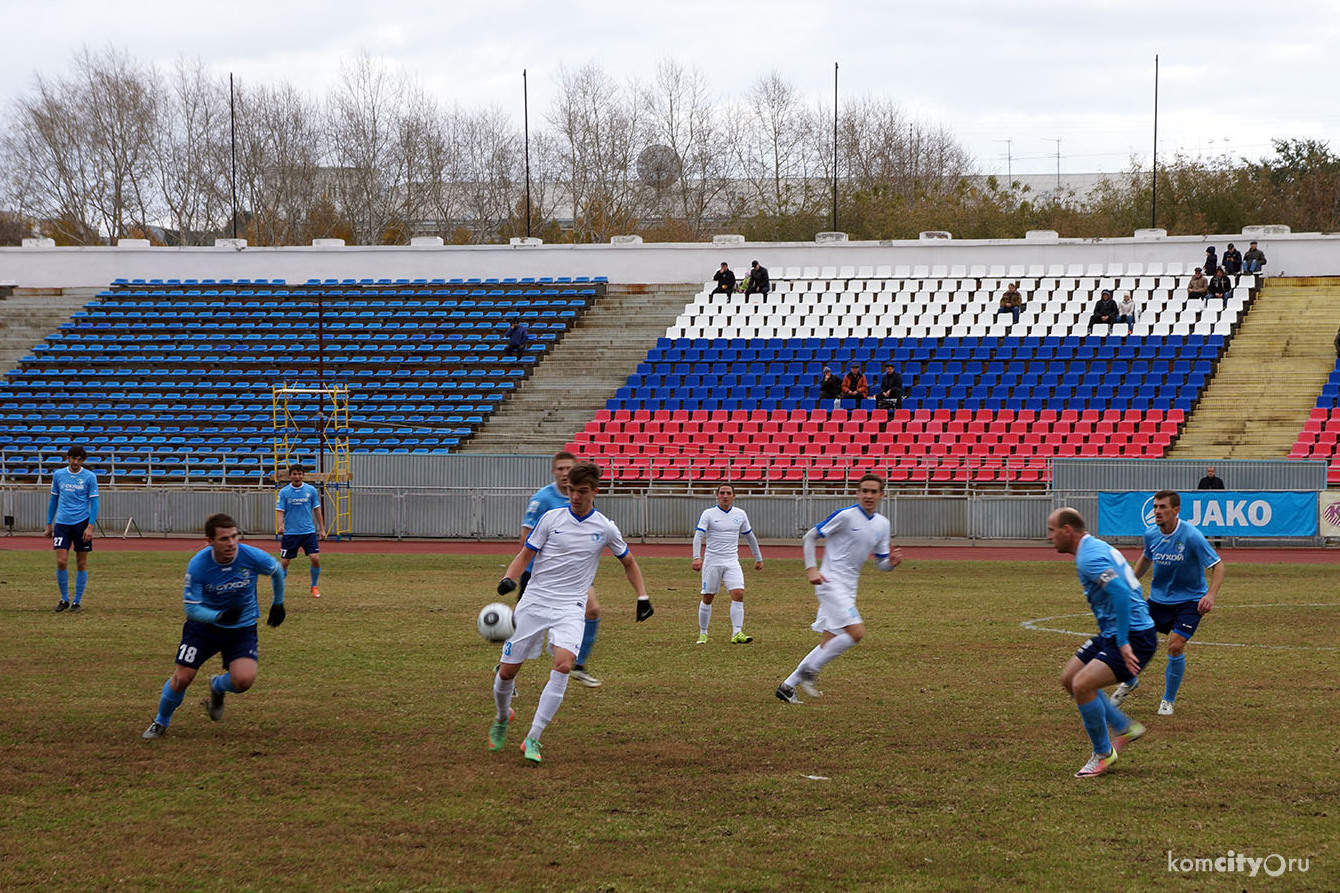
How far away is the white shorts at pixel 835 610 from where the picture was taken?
1195 cm

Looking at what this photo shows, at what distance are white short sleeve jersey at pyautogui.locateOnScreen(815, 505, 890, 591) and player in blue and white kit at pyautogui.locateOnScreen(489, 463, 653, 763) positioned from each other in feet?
8.46

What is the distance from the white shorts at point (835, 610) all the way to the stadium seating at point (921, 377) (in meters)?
20.4

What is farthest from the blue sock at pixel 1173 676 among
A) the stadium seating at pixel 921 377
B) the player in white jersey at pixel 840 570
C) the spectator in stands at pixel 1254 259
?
the spectator in stands at pixel 1254 259

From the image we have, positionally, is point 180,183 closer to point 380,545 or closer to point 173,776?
point 380,545

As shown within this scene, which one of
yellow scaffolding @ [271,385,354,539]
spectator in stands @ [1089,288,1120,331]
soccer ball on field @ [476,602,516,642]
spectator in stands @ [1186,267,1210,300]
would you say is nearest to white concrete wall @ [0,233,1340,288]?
spectator in stands @ [1186,267,1210,300]

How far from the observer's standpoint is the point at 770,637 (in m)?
16.5

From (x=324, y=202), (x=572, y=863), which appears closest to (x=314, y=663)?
(x=572, y=863)

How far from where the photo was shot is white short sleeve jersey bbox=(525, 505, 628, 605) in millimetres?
10047

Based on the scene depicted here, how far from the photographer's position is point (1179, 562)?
37.5 ft

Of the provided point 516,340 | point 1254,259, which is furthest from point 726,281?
point 1254,259

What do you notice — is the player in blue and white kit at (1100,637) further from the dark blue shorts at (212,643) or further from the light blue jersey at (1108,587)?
the dark blue shorts at (212,643)

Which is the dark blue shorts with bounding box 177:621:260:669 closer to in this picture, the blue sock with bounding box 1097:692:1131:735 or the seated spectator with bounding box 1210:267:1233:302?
the blue sock with bounding box 1097:692:1131:735

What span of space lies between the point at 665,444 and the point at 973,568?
1285 cm

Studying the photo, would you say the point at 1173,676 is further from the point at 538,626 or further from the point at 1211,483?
the point at 1211,483
